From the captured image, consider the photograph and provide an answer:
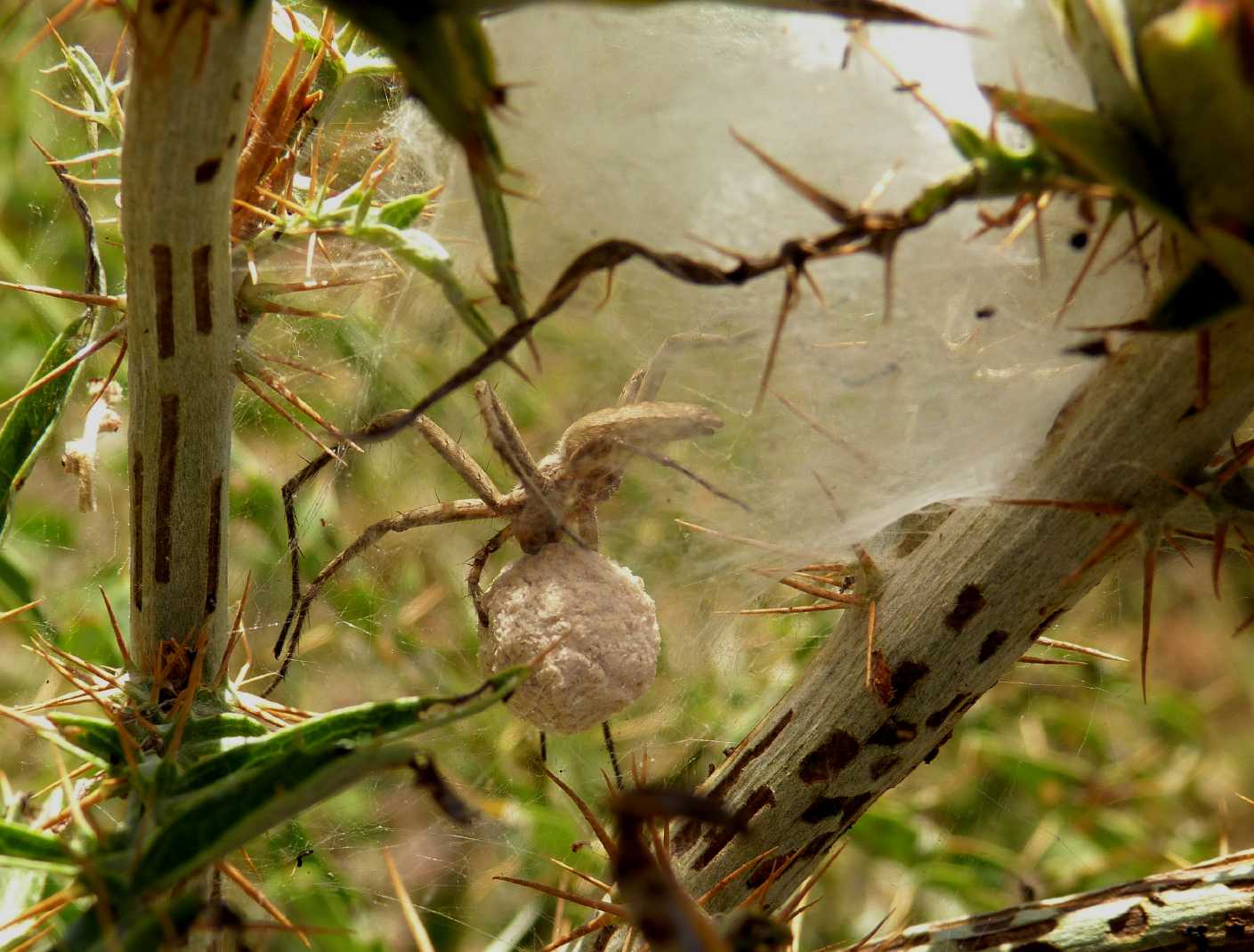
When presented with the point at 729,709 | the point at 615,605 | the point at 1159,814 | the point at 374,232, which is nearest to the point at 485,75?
the point at 374,232

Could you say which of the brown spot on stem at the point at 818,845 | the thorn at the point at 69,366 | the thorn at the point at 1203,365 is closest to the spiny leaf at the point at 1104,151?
the thorn at the point at 1203,365

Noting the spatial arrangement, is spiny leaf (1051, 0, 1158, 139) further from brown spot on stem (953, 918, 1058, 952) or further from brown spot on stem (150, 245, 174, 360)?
brown spot on stem (953, 918, 1058, 952)

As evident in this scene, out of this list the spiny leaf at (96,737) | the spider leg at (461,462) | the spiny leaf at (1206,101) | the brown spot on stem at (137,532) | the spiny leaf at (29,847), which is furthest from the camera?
the spider leg at (461,462)

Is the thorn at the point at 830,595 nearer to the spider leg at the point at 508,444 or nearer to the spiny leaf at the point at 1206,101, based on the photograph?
the spider leg at the point at 508,444

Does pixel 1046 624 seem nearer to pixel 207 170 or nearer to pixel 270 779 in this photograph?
pixel 270 779

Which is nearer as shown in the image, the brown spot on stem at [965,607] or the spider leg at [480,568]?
the brown spot on stem at [965,607]

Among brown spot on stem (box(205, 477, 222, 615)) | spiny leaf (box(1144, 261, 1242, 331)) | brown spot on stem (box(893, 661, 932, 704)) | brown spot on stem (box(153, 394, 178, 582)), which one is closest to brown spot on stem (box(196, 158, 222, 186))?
brown spot on stem (box(153, 394, 178, 582))

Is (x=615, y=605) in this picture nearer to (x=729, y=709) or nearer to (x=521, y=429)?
(x=521, y=429)
